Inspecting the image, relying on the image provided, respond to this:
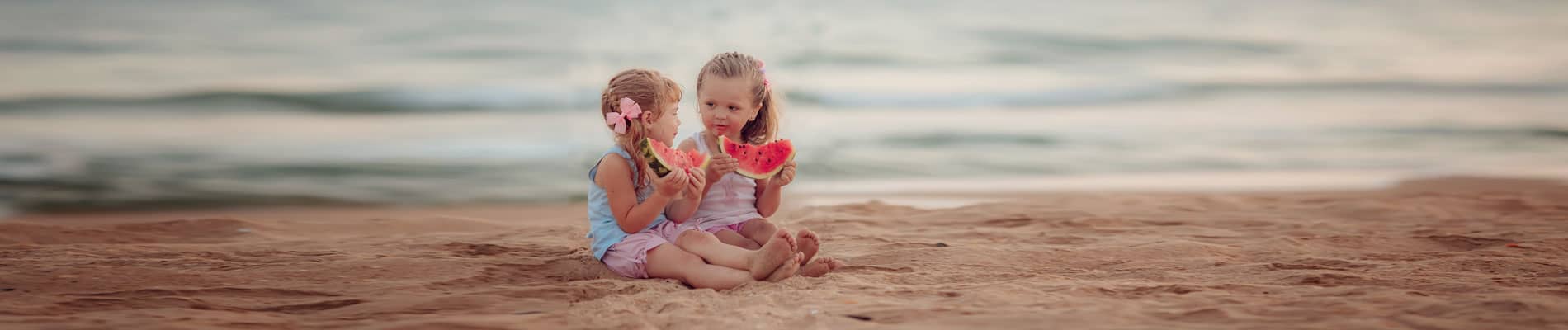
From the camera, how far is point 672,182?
4348 millimetres

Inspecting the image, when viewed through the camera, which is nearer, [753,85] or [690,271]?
[690,271]

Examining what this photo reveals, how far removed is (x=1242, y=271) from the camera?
467cm

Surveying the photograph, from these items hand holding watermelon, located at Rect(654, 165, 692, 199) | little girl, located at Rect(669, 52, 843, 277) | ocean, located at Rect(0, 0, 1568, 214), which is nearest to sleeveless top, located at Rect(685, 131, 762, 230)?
little girl, located at Rect(669, 52, 843, 277)

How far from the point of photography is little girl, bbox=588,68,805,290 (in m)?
4.42

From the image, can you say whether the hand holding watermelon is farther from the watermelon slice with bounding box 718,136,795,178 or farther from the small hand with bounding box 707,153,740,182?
the watermelon slice with bounding box 718,136,795,178

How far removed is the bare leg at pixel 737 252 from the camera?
4.36 meters

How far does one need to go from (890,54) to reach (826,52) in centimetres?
88

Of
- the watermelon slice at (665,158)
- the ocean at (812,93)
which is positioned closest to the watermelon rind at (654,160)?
the watermelon slice at (665,158)

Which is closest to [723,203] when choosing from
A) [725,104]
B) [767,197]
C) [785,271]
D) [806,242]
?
[767,197]

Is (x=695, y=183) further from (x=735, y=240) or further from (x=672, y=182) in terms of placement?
(x=735, y=240)

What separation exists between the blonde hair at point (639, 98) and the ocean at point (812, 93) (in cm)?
443

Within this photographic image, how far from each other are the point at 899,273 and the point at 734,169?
28.5 inches

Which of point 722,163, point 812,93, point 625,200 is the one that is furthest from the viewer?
point 812,93

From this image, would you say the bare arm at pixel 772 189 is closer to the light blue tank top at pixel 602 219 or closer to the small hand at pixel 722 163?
the small hand at pixel 722 163
